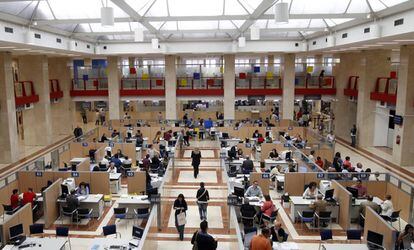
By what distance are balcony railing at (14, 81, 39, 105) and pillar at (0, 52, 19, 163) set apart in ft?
6.72

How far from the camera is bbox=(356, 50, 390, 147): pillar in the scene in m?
23.8

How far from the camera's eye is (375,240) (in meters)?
9.27

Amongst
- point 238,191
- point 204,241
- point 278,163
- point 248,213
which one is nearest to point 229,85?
point 278,163

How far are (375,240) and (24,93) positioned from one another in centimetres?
2197

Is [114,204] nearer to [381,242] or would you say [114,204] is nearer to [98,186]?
[98,186]

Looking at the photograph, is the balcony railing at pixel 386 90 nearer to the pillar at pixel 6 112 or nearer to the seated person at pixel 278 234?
the seated person at pixel 278 234

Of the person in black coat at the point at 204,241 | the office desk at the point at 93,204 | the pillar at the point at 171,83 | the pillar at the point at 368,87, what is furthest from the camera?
the pillar at the point at 171,83

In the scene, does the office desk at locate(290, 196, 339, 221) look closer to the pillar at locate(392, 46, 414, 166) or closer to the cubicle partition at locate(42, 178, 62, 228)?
the cubicle partition at locate(42, 178, 62, 228)

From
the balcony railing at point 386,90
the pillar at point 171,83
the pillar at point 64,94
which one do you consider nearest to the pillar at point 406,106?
the balcony railing at point 386,90

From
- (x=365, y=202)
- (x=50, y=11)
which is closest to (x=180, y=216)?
(x=365, y=202)

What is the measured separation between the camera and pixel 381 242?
919cm

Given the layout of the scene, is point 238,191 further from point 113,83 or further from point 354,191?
point 113,83

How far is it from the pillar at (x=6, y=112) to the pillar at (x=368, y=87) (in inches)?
805

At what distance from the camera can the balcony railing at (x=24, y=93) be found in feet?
77.1
